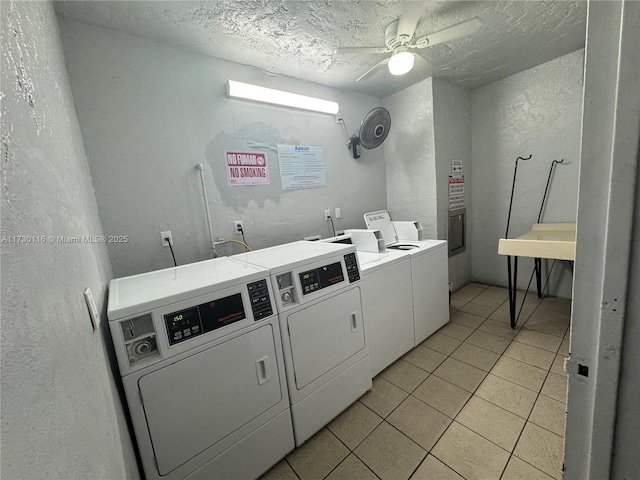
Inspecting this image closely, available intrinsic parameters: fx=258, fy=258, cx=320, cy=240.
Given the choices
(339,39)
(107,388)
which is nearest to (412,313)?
(107,388)

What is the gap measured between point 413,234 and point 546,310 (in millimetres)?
1699

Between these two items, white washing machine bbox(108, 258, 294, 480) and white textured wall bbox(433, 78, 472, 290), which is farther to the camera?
white textured wall bbox(433, 78, 472, 290)

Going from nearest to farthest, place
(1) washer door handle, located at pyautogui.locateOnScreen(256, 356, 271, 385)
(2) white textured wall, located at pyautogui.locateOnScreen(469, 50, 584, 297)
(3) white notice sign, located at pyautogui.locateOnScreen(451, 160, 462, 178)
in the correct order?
(1) washer door handle, located at pyautogui.locateOnScreen(256, 356, 271, 385) → (2) white textured wall, located at pyautogui.locateOnScreen(469, 50, 584, 297) → (3) white notice sign, located at pyautogui.locateOnScreen(451, 160, 462, 178)

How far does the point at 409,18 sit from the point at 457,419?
2.52 meters

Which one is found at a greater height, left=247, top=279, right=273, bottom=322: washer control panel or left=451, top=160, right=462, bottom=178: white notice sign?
left=451, top=160, right=462, bottom=178: white notice sign

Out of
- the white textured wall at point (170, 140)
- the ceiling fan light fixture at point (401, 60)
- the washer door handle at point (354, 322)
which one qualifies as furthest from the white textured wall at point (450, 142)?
the washer door handle at point (354, 322)

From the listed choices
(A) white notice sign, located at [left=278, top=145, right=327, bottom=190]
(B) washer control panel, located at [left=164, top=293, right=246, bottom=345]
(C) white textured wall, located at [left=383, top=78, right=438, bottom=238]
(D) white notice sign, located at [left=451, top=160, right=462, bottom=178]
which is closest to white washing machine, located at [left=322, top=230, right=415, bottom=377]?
(A) white notice sign, located at [left=278, top=145, right=327, bottom=190]

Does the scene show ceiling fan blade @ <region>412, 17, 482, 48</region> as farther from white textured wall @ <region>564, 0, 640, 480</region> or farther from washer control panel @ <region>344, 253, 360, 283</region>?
washer control panel @ <region>344, 253, 360, 283</region>

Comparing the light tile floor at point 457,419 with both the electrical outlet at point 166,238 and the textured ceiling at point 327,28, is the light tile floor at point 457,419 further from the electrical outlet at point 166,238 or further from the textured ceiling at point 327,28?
the textured ceiling at point 327,28

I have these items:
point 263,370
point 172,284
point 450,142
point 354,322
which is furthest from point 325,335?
point 450,142

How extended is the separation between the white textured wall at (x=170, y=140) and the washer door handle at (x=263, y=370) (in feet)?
3.63

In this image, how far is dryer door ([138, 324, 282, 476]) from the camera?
3.54ft

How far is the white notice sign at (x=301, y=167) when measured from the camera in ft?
8.14

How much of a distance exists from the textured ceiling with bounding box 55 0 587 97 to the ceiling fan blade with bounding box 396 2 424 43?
0.02 meters
